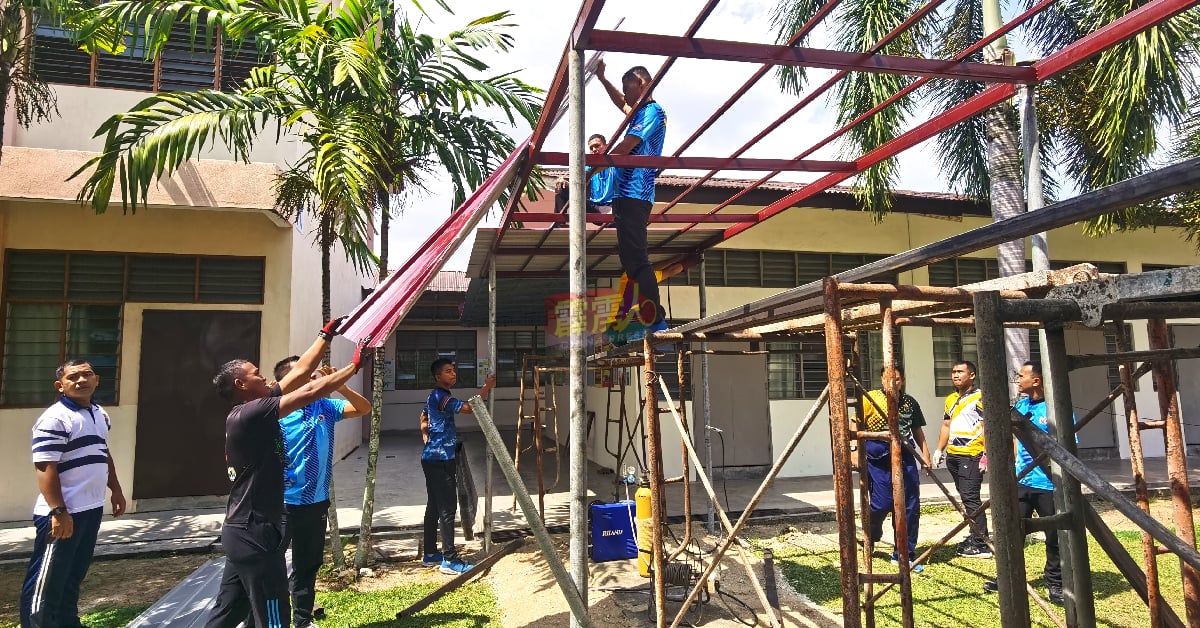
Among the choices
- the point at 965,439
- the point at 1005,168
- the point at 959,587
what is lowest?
the point at 959,587

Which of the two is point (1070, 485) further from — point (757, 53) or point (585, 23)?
point (585, 23)

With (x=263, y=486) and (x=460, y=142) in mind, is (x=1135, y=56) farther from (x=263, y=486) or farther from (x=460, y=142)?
(x=263, y=486)

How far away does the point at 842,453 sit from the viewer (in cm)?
241

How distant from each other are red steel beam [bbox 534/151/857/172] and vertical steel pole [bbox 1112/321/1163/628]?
185 centimetres

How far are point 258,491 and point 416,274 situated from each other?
1463mm

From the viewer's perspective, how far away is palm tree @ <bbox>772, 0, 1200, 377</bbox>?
574 centimetres

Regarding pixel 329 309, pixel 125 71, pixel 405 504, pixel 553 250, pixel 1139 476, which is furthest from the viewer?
pixel 405 504

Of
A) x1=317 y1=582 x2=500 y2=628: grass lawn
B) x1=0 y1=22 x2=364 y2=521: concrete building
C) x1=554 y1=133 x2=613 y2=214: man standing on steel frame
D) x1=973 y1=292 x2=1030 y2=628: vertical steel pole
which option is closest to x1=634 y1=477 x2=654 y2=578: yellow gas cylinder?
x1=317 y1=582 x2=500 y2=628: grass lawn

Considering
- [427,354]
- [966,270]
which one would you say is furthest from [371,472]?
[427,354]

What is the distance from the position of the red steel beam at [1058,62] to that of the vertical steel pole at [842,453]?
156cm

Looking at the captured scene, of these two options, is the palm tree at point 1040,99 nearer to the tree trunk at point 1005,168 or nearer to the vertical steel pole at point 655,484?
the tree trunk at point 1005,168

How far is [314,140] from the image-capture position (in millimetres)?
5324

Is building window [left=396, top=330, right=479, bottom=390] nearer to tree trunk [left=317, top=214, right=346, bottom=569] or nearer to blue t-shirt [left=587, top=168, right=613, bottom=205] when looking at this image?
tree trunk [left=317, top=214, right=346, bottom=569]

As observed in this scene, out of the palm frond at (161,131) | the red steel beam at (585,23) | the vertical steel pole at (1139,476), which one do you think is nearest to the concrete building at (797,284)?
the palm frond at (161,131)
